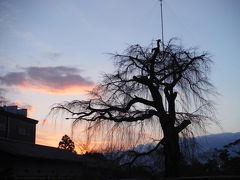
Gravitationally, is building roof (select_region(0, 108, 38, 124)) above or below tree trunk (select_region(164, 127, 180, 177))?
above

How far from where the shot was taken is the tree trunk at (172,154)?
361 inches

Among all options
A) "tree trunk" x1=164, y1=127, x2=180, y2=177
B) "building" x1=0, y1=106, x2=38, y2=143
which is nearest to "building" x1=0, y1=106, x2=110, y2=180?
"building" x1=0, y1=106, x2=38, y2=143

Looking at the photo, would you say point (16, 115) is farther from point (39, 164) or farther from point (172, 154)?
point (172, 154)

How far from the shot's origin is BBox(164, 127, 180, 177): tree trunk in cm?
917

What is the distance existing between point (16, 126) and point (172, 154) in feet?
90.8

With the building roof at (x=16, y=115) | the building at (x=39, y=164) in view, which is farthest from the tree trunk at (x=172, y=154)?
the building roof at (x=16, y=115)

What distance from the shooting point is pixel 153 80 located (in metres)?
10.3

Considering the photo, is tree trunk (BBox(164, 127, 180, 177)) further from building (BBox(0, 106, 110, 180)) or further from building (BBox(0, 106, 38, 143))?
building (BBox(0, 106, 38, 143))

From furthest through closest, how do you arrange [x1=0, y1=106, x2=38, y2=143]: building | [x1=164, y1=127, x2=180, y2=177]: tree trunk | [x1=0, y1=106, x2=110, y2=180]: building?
[x1=0, y1=106, x2=38, y2=143]: building → [x1=0, y1=106, x2=110, y2=180]: building → [x1=164, y1=127, x2=180, y2=177]: tree trunk

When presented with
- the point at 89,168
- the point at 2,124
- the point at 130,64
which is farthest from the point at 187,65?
the point at 2,124

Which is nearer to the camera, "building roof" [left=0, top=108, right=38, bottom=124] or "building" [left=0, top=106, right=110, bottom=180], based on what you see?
"building" [left=0, top=106, right=110, bottom=180]

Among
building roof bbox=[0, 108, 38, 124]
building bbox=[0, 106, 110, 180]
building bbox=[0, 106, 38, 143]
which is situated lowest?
building bbox=[0, 106, 110, 180]

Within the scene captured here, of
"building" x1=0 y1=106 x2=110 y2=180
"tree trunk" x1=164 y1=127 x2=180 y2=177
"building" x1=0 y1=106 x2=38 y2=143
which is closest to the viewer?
"tree trunk" x1=164 y1=127 x2=180 y2=177

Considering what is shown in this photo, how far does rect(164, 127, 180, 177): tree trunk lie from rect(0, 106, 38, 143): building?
2465 cm
